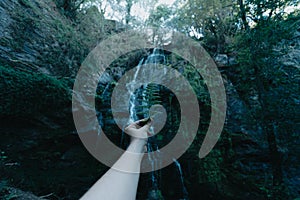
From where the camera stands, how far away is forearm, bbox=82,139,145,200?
49.7 inches

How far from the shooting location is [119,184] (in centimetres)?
136

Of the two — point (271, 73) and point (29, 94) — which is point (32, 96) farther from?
point (271, 73)

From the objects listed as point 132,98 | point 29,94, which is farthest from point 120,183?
point 132,98

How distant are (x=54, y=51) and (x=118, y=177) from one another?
5030 millimetres

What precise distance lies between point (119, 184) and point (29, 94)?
348 centimetres

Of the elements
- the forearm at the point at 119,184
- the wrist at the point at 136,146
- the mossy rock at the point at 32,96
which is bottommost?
the forearm at the point at 119,184

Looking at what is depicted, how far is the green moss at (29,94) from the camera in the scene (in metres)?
3.53

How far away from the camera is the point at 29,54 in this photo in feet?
14.8

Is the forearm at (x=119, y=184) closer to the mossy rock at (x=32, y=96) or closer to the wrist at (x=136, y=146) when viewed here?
the wrist at (x=136, y=146)

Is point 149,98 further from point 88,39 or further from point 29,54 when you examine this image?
point 88,39

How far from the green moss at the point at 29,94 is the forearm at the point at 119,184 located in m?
3.16

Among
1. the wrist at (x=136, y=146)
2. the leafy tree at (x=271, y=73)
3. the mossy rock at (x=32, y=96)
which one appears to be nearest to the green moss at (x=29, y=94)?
the mossy rock at (x=32, y=96)

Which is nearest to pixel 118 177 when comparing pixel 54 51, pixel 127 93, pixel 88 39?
pixel 54 51

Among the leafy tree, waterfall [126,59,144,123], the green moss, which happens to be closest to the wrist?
the green moss
